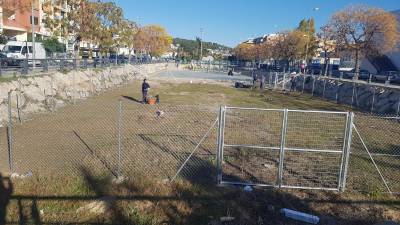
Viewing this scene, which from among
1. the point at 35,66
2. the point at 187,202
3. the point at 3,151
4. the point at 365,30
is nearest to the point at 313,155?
the point at 187,202

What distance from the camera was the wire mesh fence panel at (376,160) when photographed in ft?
28.9

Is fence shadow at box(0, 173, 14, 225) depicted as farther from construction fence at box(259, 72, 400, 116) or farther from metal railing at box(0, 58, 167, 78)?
construction fence at box(259, 72, 400, 116)

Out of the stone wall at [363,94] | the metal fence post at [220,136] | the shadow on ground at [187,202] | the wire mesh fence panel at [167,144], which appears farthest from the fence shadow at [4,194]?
the stone wall at [363,94]

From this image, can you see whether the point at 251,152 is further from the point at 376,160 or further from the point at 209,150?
the point at 376,160

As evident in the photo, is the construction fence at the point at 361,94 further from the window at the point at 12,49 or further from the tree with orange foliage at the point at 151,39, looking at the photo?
the tree with orange foliage at the point at 151,39

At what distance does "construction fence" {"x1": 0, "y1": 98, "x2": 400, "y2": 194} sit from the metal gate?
0.03 meters

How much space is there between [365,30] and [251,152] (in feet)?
131

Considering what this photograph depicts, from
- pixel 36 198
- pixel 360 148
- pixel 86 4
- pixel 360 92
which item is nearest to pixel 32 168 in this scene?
pixel 36 198

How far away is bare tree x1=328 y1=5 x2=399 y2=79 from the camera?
44.0 m

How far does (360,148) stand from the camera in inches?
519

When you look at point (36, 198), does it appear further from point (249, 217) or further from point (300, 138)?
point (300, 138)

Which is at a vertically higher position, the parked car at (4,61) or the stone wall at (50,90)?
the parked car at (4,61)

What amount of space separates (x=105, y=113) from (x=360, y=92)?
70.9 feet

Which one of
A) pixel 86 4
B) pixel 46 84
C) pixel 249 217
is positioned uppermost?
pixel 86 4
